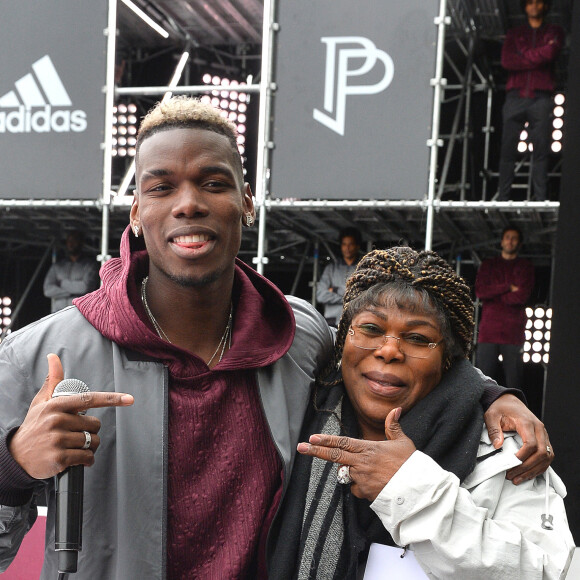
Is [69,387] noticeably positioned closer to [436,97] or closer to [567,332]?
[567,332]

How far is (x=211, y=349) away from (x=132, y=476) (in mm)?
446

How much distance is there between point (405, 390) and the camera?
2311mm

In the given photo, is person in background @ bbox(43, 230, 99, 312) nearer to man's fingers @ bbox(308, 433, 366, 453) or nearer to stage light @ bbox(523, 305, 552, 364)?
stage light @ bbox(523, 305, 552, 364)

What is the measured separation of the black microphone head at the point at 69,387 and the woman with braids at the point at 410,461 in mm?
546

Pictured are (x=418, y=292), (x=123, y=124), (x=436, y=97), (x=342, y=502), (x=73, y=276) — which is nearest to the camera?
(x=342, y=502)

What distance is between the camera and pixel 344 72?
777 cm

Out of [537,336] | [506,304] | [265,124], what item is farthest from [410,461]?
[537,336]

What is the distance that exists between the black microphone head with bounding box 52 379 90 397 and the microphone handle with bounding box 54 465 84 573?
177 mm

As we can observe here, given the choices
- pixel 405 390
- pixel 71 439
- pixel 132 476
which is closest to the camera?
pixel 71 439

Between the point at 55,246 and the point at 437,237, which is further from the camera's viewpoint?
the point at 55,246

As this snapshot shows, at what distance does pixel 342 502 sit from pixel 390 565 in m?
0.21

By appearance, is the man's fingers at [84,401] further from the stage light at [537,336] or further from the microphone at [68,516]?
the stage light at [537,336]

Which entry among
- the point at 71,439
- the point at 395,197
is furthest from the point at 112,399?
the point at 395,197

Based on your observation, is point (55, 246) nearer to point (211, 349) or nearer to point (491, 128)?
point (491, 128)
